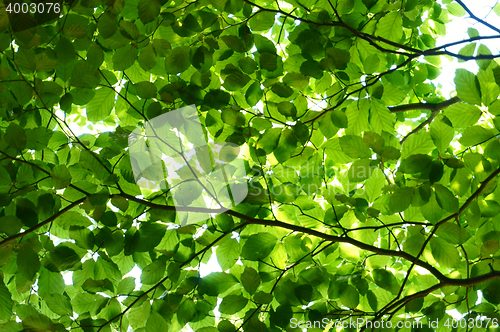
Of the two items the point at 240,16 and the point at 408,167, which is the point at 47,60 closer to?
the point at 240,16

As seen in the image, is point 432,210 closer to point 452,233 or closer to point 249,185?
point 452,233

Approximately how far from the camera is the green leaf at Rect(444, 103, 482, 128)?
1445 mm

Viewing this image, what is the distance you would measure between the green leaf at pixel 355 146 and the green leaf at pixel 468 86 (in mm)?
441

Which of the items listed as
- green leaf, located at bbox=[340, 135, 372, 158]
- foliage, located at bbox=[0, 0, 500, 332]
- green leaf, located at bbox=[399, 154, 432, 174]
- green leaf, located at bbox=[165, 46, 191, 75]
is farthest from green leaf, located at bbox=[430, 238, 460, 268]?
green leaf, located at bbox=[165, 46, 191, 75]

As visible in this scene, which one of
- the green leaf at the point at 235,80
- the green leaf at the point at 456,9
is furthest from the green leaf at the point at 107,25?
the green leaf at the point at 456,9

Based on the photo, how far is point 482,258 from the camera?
5.20 ft

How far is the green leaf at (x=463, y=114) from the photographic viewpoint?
1.45 meters

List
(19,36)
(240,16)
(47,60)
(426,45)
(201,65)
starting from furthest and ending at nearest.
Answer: (426,45) < (240,16) < (201,65) < (47,60) < (19,36)

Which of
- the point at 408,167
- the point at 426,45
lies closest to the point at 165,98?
the point at 408,167

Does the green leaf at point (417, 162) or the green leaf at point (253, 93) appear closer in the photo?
the green leaf at point (417, 162)

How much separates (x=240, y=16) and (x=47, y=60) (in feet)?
3.62

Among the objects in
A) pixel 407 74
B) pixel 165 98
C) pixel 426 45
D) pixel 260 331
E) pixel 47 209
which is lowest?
pixel 260 331

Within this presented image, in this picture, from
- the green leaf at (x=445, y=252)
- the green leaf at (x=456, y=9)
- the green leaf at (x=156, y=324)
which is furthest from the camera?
the green leaf at (x=456, y=9)

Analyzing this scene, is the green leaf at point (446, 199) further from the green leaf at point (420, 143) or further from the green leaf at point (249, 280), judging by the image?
the green leaf at point (249, 280)
